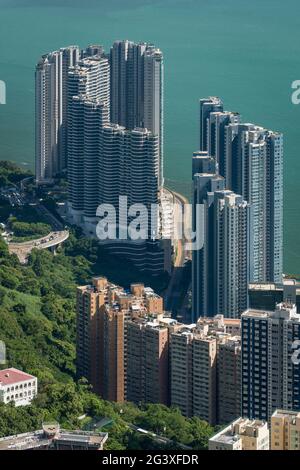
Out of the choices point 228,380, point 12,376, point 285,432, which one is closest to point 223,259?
point 228,380

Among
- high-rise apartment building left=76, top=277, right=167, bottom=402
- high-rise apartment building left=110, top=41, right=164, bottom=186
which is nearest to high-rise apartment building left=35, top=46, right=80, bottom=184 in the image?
high-rise apartment building left=110, top=41, right=164, bottom=186

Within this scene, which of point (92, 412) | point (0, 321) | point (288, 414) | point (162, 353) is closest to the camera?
point (288, 414)

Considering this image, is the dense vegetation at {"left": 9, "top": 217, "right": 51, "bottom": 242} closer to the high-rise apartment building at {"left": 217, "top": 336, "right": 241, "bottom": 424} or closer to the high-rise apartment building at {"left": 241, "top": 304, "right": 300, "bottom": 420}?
the high-rise apartment building at {"left": 217, "top": 336, "right": 241, "bottom": 424}

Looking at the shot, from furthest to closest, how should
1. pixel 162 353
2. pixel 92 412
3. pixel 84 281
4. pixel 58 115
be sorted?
pixel 58 115 → pixel 84 281 → pixel 162 353 → pixel 92 412

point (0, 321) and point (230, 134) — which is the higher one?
point (230, 134)

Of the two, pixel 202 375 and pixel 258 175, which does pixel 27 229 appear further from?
pixel 202 375

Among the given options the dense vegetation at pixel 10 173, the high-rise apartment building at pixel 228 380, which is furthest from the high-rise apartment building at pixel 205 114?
the high-rise apartment building at pixel 228 380
